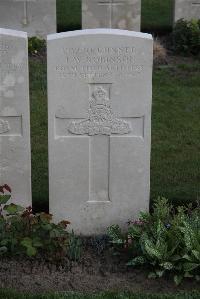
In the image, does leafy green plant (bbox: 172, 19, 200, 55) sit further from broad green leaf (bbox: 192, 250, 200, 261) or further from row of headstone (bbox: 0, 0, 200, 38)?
broad green leaf (bbox: 192, 250, 200, 261)

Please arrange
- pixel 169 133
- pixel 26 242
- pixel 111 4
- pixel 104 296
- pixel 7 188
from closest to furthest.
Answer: pixel 104 296, pixel 26 242, pixel 7 188, pixel 169 133, pixel 111 4

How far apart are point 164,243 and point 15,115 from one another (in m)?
1.65

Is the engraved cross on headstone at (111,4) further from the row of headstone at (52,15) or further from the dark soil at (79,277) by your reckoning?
the dark soil at (79,277)

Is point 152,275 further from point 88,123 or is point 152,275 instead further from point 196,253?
point 88,123

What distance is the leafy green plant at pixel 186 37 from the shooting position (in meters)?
12.5

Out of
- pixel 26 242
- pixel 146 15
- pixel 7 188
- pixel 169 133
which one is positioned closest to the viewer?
pixel 26 242

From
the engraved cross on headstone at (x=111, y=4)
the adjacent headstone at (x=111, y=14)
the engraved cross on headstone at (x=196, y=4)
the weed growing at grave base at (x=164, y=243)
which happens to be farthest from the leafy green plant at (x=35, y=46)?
the weed growing at grave base at (x=164, y=243)

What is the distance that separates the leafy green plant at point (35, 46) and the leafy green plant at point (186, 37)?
2.35 meters

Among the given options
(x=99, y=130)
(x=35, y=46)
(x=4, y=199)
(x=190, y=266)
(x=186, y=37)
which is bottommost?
(x=190, y=266)

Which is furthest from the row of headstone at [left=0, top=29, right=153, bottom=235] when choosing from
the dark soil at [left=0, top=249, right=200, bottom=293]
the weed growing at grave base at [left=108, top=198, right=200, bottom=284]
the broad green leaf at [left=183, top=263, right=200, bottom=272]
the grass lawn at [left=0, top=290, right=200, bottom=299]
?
the grass lawn at [left=0, top=290, right=200, bottom=299]

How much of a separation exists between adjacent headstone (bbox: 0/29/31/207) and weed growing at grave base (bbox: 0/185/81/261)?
0.40m

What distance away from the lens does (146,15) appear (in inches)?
644

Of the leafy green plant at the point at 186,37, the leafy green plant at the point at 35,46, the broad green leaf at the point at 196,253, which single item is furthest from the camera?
the leafy green plant at the point at 186,37

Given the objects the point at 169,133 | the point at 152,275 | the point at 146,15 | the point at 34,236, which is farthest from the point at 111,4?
the point at 152,275
